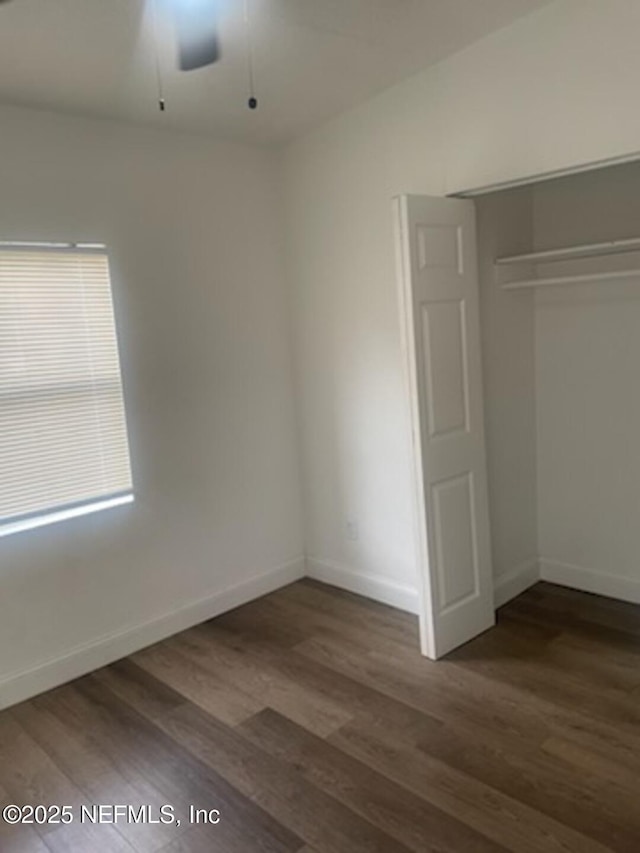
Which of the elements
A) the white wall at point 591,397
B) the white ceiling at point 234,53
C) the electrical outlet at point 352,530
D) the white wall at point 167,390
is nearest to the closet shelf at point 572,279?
the white wall at point 591,397

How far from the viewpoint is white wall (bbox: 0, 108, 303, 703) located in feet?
9.67

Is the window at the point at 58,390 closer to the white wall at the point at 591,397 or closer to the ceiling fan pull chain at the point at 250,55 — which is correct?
the ceiling fan pull chain at the point at 250,55

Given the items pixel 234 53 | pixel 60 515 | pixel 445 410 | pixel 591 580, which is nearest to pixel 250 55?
pixel 234 53

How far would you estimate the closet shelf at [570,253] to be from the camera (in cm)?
306

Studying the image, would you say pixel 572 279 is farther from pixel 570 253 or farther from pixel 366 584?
A: pixel 366 584

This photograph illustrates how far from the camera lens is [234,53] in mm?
2576

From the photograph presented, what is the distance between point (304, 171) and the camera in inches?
145

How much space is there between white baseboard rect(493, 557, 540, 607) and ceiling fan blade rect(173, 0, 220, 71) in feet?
9.41

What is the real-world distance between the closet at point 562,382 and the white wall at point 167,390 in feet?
4.19

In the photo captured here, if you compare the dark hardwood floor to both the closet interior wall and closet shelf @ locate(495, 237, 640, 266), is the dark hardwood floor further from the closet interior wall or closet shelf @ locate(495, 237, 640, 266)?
closet shelf @ locate(495, 237, 640, 266)

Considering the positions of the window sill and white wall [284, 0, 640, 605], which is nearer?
white wall [284, 0, 640, 605]

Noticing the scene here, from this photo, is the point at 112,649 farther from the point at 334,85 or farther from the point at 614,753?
the point at 334,85

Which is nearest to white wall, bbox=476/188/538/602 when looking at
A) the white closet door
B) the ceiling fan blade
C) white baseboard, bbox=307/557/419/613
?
the white closet door

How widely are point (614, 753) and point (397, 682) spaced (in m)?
0.91
